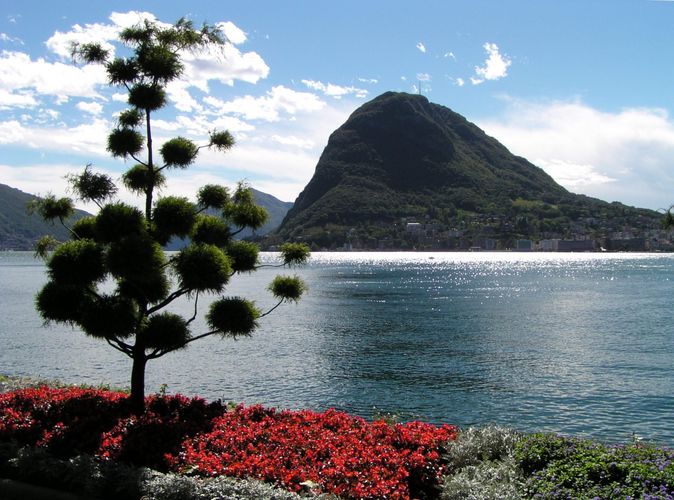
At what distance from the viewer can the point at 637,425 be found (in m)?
26.0

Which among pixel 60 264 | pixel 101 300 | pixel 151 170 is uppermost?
pixel 151 170

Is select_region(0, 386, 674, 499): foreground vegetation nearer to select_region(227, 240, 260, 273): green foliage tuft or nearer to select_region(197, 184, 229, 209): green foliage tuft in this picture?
select_region(227, 240, 260, 273): green foliage tuft

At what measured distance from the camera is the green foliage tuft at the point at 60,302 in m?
15.1

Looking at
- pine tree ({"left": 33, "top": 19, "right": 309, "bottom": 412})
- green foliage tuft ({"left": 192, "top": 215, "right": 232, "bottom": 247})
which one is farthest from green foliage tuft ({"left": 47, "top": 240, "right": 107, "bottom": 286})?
green foliage tuft ({"left": 192, "top": 215, "right": 232, "bottom": 247})

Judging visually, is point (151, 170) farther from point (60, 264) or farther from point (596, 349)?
point (596, 349)

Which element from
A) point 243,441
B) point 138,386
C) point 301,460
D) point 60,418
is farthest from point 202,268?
point 301,460

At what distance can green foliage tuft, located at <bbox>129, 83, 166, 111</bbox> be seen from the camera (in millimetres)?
17141

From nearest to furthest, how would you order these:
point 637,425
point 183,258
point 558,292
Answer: point 183,258 → point 637,425 → point 558,292

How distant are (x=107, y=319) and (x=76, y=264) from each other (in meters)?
1.60

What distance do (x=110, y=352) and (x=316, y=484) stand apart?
4136cm

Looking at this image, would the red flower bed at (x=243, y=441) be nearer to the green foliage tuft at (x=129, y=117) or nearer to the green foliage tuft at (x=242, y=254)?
the green foliage tuft at (x=242, y=254)

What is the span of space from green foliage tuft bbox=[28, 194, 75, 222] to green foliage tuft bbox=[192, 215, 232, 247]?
13.0 feet

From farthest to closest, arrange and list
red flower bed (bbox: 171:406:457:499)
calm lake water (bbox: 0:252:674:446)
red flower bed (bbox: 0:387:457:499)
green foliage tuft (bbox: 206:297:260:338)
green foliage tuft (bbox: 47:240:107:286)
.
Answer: calm lake water (bbox: 0:252:674:446), green foliage tuft (bbox: 206:297:260:338), green foliage tuft (bbox: 47:240:107:286), red flower bed (bbox: 0:387:457:499), red flower bed (bbox: 171:406:457:499)

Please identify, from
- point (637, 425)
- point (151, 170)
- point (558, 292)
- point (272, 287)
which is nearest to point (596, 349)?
point (637, 425)
